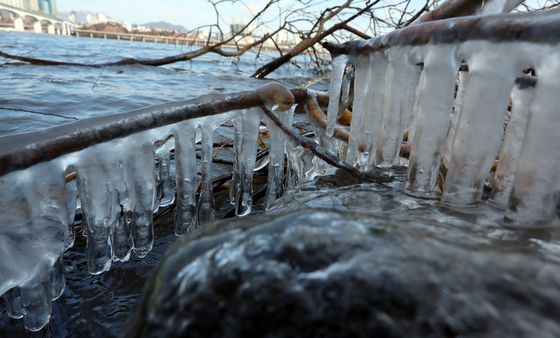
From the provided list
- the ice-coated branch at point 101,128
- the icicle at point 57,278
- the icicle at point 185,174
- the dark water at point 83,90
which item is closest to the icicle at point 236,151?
the ice-coated branch at point 101,128

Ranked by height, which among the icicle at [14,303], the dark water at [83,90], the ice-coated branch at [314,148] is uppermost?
the ice-coated branch at [314,148]

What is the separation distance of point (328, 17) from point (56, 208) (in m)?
4.73

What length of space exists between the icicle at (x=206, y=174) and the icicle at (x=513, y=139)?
1097 millimetres

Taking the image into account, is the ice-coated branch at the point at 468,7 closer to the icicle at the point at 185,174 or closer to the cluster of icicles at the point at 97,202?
the cluster of icicles at the point at 97,202

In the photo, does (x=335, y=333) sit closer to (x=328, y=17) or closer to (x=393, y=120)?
(x=393, y=120)

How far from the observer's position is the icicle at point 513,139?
4.21 feet

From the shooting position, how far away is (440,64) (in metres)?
1.31

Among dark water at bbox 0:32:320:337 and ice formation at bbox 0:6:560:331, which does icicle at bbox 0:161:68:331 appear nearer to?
ice formation at bbox 0:6:560:331

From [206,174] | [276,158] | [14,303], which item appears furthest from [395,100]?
[14,303]

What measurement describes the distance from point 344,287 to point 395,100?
3.96 ft

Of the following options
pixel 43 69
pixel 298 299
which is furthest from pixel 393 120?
pixel 43 69

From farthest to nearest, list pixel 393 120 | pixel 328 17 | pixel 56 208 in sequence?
pixel 328 17, pixel 393 120, pixel 56 208

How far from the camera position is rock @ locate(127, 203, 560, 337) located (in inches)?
23.5

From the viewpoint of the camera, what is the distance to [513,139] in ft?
4.37
